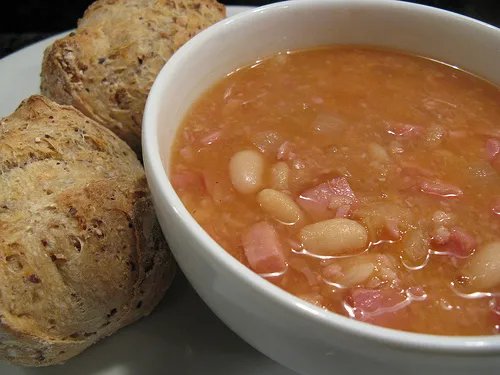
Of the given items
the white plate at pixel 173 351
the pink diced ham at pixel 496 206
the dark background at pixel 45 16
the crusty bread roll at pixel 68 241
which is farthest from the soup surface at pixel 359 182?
the dark background at pixel 45 16

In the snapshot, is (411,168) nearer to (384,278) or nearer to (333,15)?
(384,278)

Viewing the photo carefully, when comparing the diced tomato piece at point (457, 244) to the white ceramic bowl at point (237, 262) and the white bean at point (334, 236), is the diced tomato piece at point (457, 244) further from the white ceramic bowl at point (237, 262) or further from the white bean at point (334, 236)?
the white ceramic bowl at point (237, 262)

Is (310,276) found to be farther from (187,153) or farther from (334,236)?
(187,153)

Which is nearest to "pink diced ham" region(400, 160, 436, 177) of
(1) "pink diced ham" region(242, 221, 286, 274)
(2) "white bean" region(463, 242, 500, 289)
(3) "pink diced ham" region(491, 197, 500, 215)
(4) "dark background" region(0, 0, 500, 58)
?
(3) "pink diced ham" region(491, 197, 500, 215)

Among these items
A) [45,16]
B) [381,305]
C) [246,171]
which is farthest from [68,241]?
[45,16]

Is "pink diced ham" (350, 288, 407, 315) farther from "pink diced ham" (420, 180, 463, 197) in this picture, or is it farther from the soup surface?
"pink diced ham" (420, 180, 463, 197)

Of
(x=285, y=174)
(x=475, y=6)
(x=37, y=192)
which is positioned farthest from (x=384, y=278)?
(x=475, y=6)
